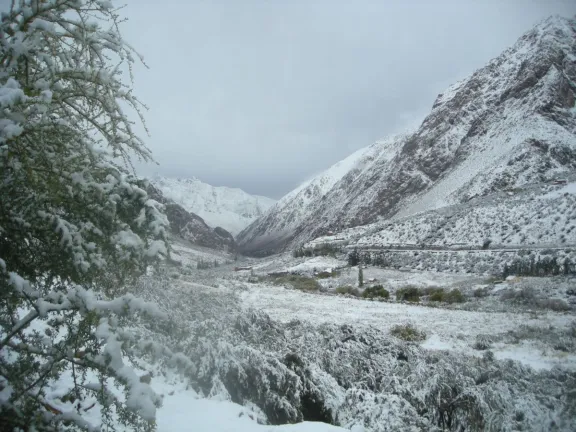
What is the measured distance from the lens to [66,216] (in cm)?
325

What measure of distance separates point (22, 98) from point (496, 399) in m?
8.16

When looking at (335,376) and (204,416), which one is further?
(335,376)

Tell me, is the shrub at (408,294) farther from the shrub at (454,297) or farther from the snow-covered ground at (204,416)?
the snow-covered ground at (204,416)

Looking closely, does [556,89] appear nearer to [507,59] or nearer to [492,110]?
[492,110]

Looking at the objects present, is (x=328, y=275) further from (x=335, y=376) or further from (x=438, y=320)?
(x=335, y=376)

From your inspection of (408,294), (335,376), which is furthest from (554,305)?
(335,376)

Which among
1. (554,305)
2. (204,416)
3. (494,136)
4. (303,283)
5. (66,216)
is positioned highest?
(494,136)

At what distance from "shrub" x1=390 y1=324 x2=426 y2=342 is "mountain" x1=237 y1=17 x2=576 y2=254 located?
76919 mm

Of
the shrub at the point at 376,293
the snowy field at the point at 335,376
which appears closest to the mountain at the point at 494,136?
the shrub at the point at 376,293

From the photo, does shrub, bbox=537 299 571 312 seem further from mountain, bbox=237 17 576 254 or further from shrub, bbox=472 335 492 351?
mountain, bbox=237 17 576 254

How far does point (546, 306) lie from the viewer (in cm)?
1666

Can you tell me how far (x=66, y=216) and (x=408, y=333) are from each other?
1095 centimetres

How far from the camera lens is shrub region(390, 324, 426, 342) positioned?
1096 cm

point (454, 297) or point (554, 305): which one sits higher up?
point (554, 305)
